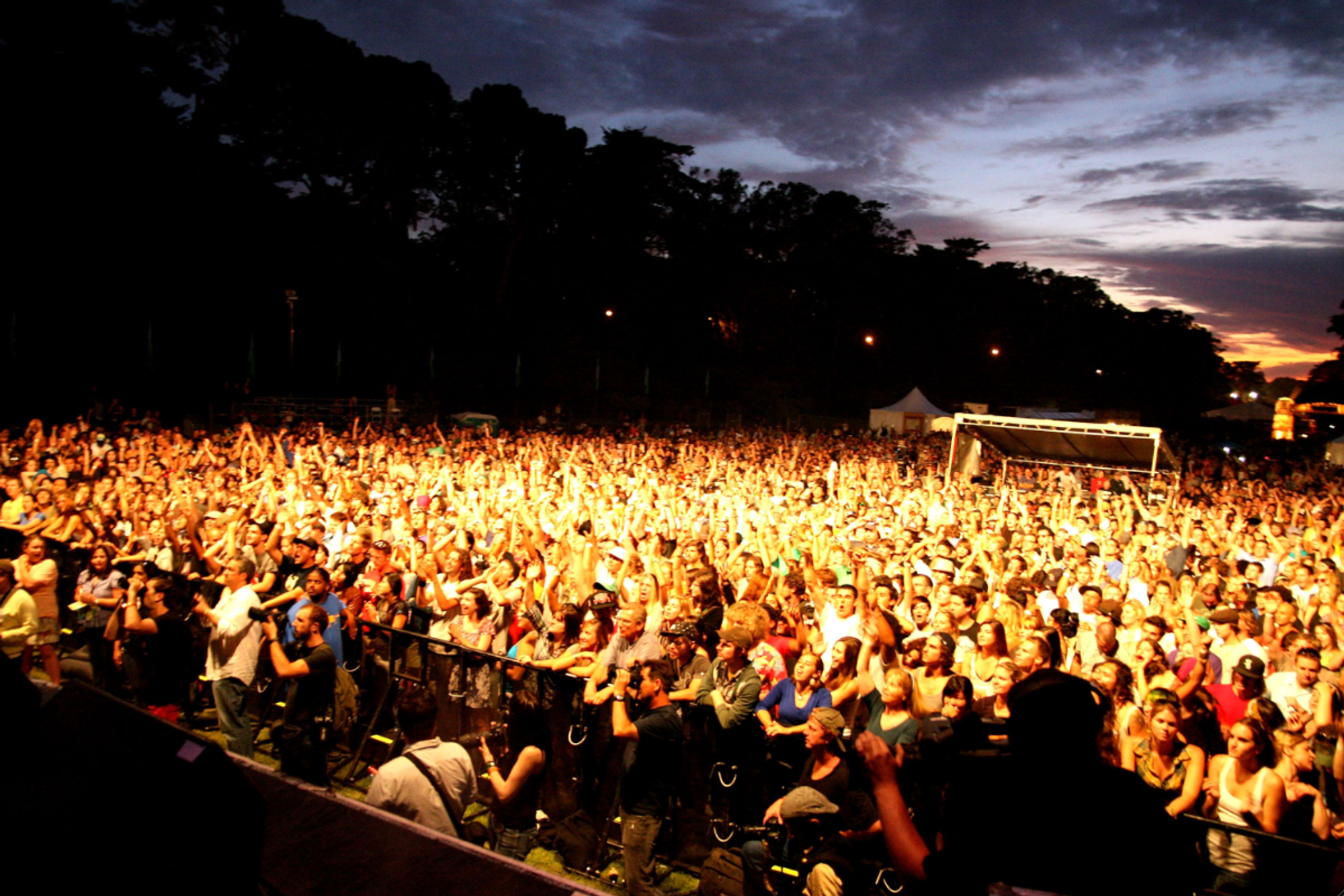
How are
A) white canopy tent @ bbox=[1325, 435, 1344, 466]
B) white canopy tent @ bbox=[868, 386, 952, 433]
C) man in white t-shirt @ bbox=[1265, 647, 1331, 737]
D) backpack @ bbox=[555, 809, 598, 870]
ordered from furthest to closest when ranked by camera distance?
white canopy tent @ bbox=[868, 386, 952, 433]
white canopy tent @ bbox=[1325, 435, 1344, 466]
man in white t-shirt @ bbox=[1265, 647, 1331, 737]
backpack @ bbox=[555, 809, 598, 870]

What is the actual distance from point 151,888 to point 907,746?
8.66 feet

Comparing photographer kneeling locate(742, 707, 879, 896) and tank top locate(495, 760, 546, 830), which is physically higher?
photographer kneeling locate(742, 707, 879, 896)

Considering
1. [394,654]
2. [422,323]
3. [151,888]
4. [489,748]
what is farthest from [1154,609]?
[422,323]

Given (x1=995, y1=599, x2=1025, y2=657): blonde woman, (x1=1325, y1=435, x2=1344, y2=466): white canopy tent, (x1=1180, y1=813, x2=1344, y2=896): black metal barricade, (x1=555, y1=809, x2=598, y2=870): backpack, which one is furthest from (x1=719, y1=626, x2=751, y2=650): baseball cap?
(x1=1325, y1=435, x2=1344, y2=466): white canopy tent

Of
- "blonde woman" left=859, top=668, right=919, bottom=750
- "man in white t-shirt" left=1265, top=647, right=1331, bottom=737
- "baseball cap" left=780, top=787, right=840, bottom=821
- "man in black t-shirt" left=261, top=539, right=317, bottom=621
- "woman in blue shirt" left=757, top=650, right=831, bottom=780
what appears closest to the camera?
"baseball cap" left=780, top=787, right=840, bottom=821

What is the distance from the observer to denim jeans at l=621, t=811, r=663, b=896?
3.97 metres

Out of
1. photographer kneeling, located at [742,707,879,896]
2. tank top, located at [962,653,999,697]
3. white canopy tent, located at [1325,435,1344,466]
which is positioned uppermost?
white canopy tent, located at [1325,435,1344,466]

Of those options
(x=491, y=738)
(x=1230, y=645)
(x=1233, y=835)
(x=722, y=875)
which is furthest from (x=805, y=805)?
(x=1230, y=645)

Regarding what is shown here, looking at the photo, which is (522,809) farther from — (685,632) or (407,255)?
(407,255)

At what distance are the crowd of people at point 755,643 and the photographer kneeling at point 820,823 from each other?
1 centimetres

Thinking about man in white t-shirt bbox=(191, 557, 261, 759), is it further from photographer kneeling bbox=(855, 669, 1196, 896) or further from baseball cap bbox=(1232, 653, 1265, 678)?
baseball cap bbox=(1232, 653, 1265, 678)

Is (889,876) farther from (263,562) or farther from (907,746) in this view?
(263,562)

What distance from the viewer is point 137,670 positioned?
6.00 m

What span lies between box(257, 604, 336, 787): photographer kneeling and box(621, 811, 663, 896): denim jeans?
1639mm
